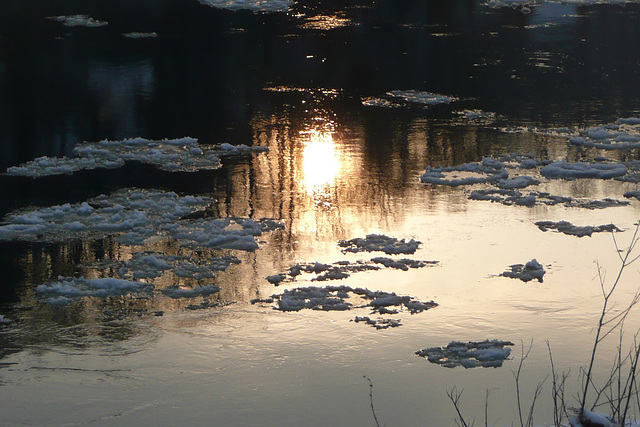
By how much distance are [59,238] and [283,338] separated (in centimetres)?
296

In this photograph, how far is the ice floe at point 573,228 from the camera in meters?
8.77

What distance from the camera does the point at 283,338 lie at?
21.5 ft

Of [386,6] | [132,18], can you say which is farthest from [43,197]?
[386,6]

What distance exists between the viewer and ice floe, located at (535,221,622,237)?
8.77 metres

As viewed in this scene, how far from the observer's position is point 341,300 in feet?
23.5

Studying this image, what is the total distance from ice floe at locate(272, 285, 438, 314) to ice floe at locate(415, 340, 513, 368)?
69cm

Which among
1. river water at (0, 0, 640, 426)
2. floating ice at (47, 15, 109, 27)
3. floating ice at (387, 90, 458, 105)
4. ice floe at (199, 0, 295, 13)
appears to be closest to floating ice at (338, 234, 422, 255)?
river water at (0, 0, 640, 426)

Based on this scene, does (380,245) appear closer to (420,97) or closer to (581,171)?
(581,171)

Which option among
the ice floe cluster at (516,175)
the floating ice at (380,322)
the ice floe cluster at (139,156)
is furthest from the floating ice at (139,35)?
the floating ice at (380,322)

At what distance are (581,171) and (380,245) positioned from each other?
3.45 meters

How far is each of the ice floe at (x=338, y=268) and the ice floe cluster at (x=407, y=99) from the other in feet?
20.3

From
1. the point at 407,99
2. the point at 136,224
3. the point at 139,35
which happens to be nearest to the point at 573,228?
the point at 136,224

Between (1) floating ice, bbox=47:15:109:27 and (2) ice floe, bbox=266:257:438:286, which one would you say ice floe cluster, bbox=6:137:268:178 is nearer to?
(2) ice floe, bbox=266:257:438:286

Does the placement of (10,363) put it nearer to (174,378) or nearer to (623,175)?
(174,378)
